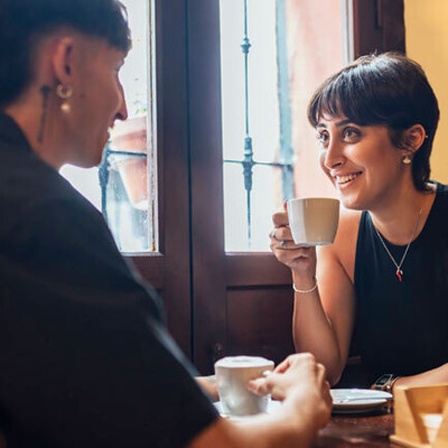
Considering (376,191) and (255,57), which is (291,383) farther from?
(255,57)

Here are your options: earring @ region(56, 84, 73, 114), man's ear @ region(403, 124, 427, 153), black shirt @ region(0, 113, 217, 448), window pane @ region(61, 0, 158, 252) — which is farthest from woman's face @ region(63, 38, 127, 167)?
man's ear @ region(403, 124, 427, 153)

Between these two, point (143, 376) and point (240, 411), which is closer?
point (143, 376)

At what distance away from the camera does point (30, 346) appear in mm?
610

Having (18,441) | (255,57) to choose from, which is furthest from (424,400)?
(255,57)

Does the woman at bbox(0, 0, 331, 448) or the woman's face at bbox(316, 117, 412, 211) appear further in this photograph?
the woman's face at bbox(316, 117, 412, 211)

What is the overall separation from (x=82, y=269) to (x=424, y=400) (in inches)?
23.3

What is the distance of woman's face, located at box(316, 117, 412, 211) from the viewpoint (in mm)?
1614

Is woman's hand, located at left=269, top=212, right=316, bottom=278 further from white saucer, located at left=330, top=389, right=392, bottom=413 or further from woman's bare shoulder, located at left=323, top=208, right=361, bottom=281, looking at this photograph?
white saucer, located at left=330, top=389, right=392, bottom=413

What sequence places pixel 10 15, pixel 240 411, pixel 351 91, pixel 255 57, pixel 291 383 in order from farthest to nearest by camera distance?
pixel 255 57
pixel 351 91
pixel 240 411
pixel 291 383
pixel 10 15

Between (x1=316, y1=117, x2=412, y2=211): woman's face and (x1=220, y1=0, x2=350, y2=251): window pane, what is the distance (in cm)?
33

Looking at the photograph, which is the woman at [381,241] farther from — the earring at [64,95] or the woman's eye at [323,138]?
the earring at [64,95]

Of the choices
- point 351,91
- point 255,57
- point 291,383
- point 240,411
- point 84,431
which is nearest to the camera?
point 84,431

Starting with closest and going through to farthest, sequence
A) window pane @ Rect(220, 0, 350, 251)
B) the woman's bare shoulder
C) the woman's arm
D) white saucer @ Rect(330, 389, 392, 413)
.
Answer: white saucer @ Rect(330, 389, 392, 413) < the woman's arm < the woman's bare shoulder < window pane @ Rect(220, 0, 350, 251)

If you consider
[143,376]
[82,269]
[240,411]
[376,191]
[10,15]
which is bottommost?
[240,411]
